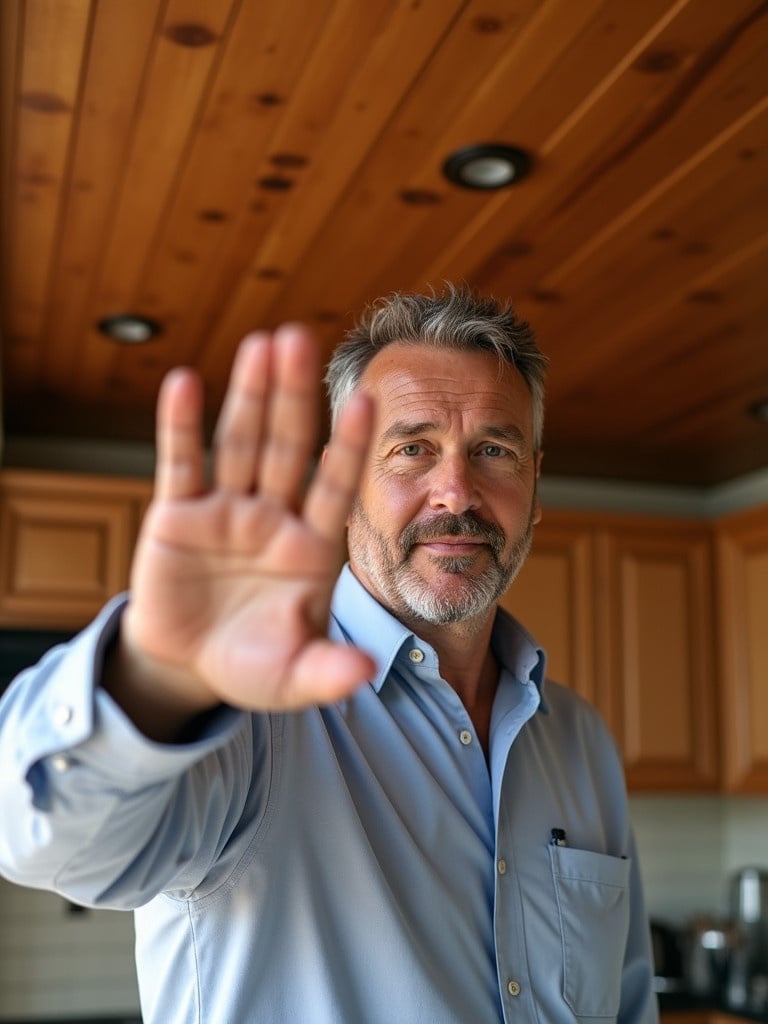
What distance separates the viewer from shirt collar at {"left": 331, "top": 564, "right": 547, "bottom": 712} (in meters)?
1.40

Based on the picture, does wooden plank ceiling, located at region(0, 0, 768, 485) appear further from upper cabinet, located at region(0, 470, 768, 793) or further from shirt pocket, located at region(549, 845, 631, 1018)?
shirt pocket, located at region(549, 845, 631, 1018)

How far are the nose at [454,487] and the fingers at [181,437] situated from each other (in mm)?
700

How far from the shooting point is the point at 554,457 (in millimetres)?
4000

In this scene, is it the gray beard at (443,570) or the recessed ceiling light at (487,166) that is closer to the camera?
the gray beard at (443,570)

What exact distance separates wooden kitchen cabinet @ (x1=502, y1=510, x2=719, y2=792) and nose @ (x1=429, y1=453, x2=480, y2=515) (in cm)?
218

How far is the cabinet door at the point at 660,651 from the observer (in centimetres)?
370

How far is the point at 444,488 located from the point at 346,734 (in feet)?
1.15

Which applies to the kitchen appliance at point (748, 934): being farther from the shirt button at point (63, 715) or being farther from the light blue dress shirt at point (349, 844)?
the shirt button at point (63, 715)

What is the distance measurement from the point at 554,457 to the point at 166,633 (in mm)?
3318

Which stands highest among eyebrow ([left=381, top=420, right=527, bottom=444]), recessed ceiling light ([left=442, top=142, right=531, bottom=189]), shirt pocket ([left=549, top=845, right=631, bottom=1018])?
recessed ceiling light ([left=442, top=142, right=531, bottom=189])

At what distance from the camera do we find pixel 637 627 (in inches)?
149

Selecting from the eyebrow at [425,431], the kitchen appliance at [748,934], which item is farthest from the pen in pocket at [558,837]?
the kitchen appliance at [748,934]

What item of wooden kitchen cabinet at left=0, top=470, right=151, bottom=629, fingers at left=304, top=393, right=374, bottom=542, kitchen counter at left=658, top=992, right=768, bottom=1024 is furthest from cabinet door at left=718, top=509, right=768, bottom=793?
fingers at left=304, top=393, right=374, bottom=542

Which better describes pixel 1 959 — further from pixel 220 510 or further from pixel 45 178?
pixel 220 510
